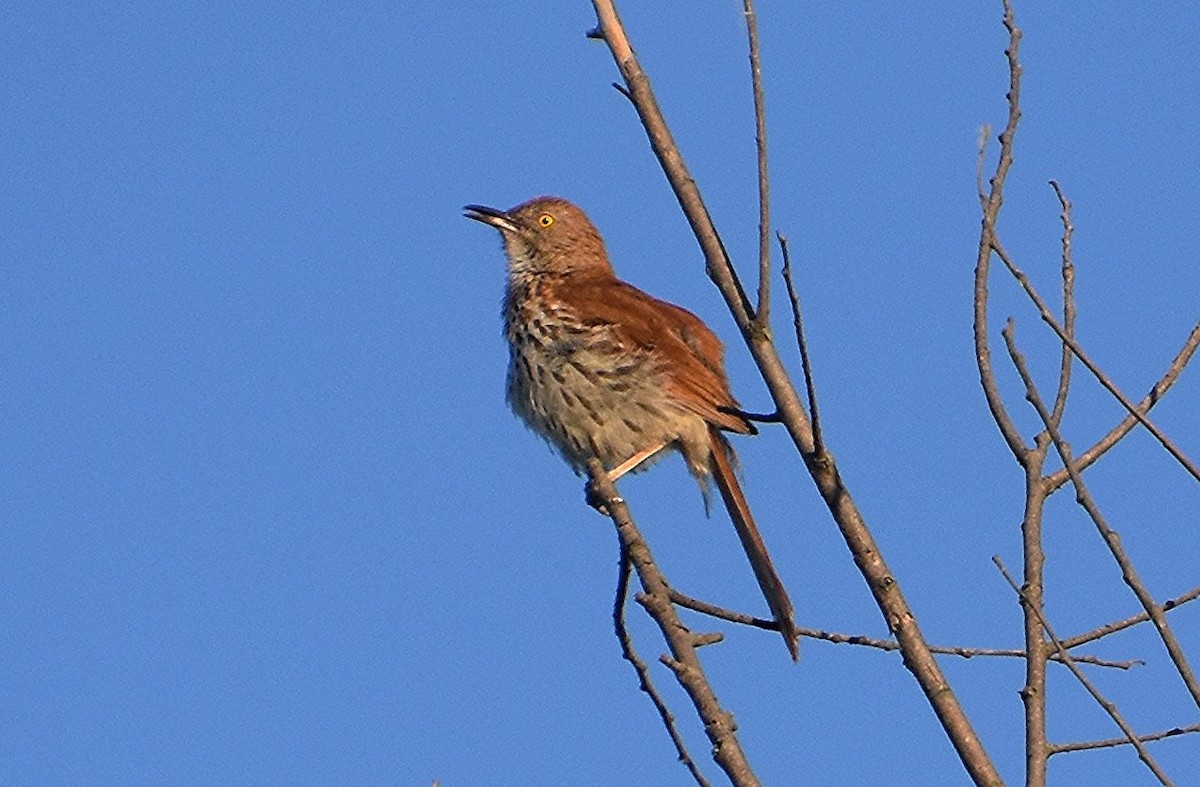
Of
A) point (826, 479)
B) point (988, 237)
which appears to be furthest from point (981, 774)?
point (988, 237)

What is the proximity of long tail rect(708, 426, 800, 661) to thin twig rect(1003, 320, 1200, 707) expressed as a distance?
3.25 feet

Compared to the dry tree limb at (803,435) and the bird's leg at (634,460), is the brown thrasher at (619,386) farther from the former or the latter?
the dry tree limb at (803,435)

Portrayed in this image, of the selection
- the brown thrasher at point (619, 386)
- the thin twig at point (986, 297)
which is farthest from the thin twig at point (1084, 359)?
the brown thrasher at point (619, 386)

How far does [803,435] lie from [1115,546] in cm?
56

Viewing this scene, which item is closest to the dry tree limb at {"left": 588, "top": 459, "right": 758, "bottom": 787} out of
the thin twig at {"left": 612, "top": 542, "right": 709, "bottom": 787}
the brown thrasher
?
the thin twig at {"left": 612, "top": 542, "right": 709, "bottom": 787}

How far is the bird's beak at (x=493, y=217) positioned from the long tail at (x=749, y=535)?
159 cm

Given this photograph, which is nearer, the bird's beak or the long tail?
the long tail

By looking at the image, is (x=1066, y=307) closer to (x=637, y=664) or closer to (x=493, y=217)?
(x=637, y=664)

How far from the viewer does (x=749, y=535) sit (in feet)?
18.7

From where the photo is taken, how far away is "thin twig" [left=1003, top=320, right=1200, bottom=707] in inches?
103

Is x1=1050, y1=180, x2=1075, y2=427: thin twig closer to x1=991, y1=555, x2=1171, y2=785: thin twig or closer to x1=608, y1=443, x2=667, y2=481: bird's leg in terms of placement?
x1=991, y1=555, x2=1171, y2=785: thin twig

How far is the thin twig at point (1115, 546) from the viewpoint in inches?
103

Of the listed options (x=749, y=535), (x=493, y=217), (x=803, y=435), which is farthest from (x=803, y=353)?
(x=493, y=217)

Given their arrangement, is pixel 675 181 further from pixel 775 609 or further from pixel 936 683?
pixel 775 609
